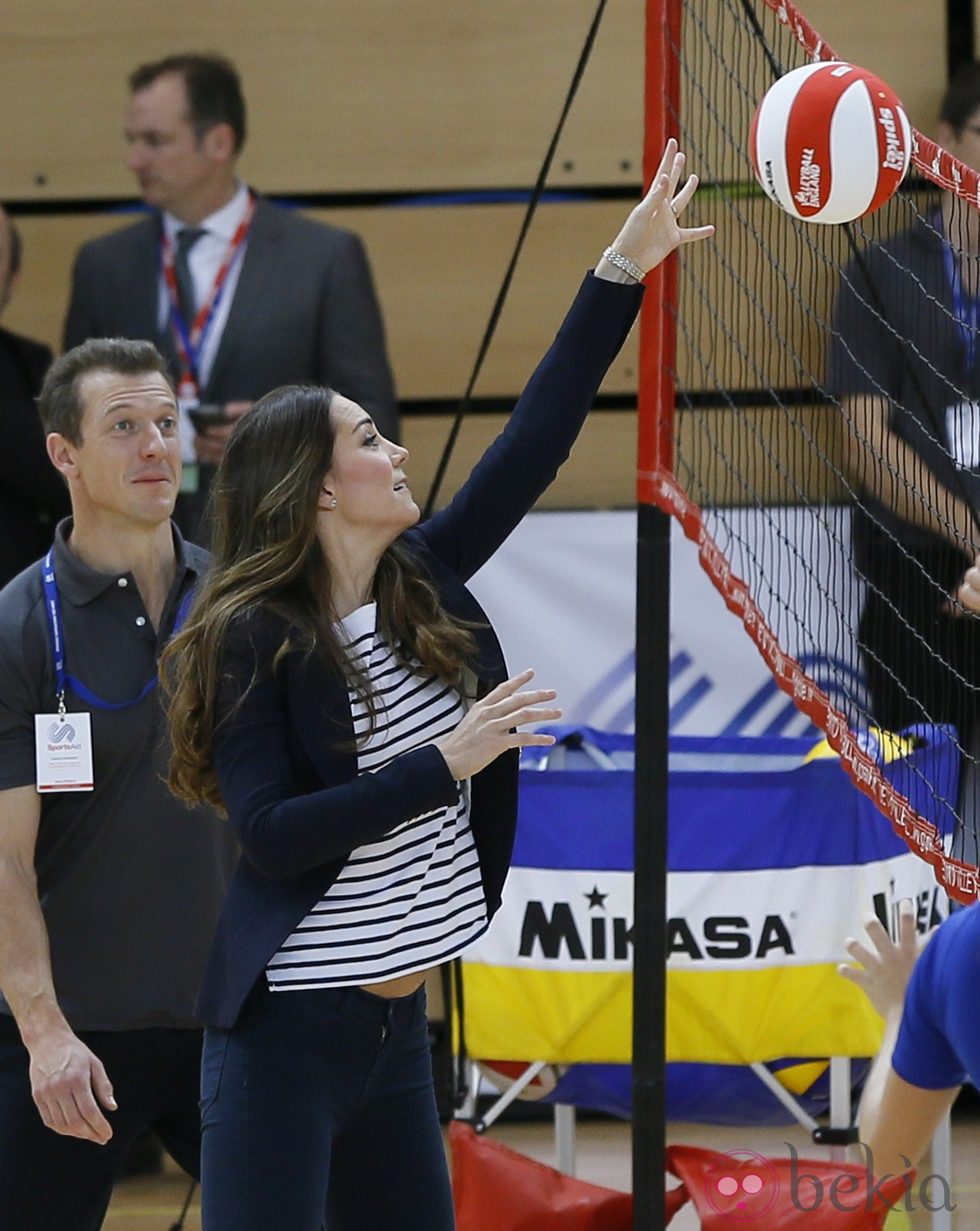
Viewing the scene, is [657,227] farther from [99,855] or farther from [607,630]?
[607,630]

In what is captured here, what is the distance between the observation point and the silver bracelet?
9.85 feet

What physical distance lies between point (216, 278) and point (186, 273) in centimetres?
11

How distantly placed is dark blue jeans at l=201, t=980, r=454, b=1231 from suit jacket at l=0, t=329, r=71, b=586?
301 centimetres

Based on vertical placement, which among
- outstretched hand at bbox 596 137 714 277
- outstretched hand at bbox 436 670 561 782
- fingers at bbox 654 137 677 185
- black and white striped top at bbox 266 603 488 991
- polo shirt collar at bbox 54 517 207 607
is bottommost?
black and white striped top at bbox 266 603 488 991

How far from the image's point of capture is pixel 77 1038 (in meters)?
3.11

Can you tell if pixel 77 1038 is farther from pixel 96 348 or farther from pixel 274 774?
pixel 96 348

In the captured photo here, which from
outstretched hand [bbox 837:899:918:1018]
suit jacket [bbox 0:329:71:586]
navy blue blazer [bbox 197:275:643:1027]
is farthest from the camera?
suit jacket [bbox 0:329:71:586]

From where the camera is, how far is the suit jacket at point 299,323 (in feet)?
18.0

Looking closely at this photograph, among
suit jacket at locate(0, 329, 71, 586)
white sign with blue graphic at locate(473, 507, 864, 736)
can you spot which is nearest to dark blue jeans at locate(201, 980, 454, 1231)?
white sign with blue graphic at locate(473, 507, 864, 736)

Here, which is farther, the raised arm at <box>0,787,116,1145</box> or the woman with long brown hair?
the raised arm at <box>0,787,116,1145</box>

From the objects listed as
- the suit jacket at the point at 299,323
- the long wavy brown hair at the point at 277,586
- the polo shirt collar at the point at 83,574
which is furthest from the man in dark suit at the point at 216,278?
the long wavy brown hair at the point at 277,586

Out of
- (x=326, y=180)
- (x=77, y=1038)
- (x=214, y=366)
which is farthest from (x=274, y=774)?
(x=326, y=180)

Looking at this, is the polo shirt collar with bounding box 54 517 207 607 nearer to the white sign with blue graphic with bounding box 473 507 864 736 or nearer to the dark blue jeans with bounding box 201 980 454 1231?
the dark blue jeans with bounding box 201 980 454 1231

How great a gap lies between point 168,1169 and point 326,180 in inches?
122
